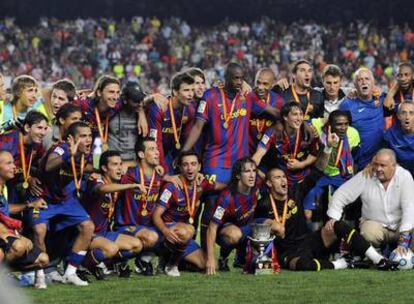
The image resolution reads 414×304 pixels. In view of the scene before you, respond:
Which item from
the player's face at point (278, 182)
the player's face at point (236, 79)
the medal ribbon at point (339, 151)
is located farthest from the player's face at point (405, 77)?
the player's face at point (278, 182)

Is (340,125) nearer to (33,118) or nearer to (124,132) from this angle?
(124,132)

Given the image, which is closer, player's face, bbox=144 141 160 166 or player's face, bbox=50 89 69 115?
player's face, bbox=144 141 160 166

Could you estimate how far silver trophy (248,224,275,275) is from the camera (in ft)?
26.8

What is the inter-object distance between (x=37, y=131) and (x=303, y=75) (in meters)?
2.48

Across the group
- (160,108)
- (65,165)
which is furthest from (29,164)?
(160,108)

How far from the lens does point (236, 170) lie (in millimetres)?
8289

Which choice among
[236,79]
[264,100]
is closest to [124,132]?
[236,79]

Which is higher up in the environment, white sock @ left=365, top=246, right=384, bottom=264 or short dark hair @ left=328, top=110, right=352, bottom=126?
short dark hair @ left=328, top=110, right=352, bottom=126

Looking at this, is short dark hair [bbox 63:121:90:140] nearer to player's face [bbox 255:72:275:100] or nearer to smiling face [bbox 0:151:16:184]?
smiling face [bbox 0:151:16:184]

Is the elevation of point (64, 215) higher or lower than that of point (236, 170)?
lower

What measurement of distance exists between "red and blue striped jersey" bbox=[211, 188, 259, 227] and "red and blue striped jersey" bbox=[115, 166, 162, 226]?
1.61ft

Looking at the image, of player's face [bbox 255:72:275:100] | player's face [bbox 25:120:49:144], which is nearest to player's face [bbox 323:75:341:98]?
player's face [bbox 255:72:275:100]

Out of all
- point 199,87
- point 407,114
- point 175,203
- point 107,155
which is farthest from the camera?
point 199,87

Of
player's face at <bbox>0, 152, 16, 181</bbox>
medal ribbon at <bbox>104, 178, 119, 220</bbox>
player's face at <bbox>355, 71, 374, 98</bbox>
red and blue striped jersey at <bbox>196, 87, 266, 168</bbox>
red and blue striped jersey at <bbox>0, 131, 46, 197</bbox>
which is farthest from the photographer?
player's face at <bbox>355, 71, 374, 98</bbox>
